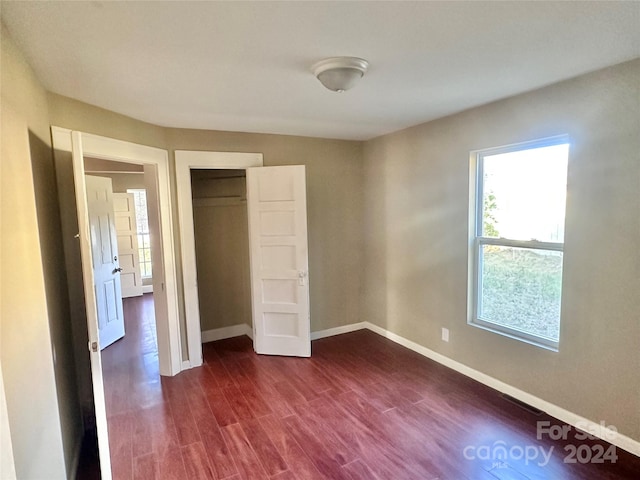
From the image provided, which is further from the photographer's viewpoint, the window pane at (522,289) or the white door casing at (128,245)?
the white door casing at (128,245)

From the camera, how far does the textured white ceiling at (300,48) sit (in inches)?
54.9

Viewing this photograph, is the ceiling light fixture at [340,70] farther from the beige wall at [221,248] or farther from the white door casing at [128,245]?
the white door casing at [128,245]

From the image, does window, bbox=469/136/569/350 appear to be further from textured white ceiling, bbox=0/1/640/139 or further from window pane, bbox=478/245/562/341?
textured white ceiling, bbox=0/1/640/139

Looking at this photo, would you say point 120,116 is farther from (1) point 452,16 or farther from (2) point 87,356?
(1) point 452,16

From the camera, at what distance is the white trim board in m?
2.22

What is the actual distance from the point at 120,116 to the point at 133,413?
7.92 ft

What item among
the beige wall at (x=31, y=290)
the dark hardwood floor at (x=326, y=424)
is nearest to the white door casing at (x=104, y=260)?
the dark hardwood floor at (x=326, y=424)

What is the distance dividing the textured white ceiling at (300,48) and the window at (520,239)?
0.55m

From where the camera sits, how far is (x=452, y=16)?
145 cm

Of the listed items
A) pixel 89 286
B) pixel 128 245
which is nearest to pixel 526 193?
pixel 89 286

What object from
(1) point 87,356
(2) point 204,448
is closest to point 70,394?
(1) point 87,356

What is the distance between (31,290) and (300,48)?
1715 millimetres

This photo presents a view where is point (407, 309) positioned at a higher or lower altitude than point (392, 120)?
lower

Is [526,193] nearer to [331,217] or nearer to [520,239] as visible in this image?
[520,239]
